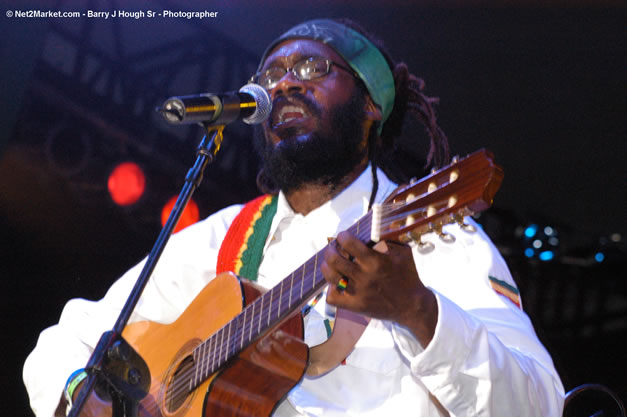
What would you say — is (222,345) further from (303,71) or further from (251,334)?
(303,71)

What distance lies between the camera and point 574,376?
444cm

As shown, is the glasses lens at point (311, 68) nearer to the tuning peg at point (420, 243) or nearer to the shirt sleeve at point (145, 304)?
the shirt sleeve at point (145, 304)

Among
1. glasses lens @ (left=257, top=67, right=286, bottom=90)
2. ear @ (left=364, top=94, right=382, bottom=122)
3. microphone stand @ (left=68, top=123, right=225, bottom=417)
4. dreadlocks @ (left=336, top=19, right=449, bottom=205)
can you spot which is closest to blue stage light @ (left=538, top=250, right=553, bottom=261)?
dreadlocks @ (left=336, top=19, right=449, bottom=205)

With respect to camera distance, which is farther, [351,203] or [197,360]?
[351,203]

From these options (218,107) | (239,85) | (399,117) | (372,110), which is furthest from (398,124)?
(239,85)

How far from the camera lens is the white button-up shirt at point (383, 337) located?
1535 mm

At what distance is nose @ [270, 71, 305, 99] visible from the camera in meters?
2.46

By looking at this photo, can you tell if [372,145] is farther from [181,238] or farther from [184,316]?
[184,316]

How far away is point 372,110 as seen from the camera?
106 inches

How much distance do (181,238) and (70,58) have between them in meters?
2.34

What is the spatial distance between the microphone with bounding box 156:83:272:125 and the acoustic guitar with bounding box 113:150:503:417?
0.47 metres

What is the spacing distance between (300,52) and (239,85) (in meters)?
1.88

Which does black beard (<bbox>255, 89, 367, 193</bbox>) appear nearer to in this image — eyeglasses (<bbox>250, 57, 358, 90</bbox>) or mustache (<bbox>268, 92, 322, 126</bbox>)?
mustache (<bbox>268, 92, 322, 126</bbox>)

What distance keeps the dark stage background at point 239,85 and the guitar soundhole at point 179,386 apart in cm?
258
